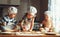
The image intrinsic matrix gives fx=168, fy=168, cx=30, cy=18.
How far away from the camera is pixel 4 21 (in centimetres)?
113

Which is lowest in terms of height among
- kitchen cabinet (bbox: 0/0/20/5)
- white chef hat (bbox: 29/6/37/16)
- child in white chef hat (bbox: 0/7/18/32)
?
child in white chef hat (bbox: 0/7/18/32)

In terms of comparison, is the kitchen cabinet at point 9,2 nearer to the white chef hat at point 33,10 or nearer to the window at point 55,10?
the white chef hat at point 33,10

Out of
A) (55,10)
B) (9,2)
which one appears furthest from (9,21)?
(55,10)

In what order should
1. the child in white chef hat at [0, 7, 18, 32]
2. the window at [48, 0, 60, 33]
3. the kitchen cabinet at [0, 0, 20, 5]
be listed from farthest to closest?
the window at [48, 0, 60, 33], the kitchen cabinet at [0, 0, 20, 5], the child in white chef hat at [0, 7, 18, 32]

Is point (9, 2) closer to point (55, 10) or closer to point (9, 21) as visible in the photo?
point (9, 21)

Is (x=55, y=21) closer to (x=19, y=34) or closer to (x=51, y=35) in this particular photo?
(x=51, y=35)

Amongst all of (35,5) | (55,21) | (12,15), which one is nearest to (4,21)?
(12,15)

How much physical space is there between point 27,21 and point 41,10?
6.9 inches

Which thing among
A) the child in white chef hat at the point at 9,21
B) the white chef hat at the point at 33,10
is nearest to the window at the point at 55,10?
the white chef hat at the point at 33,10

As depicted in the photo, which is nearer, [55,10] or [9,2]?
[9,2]

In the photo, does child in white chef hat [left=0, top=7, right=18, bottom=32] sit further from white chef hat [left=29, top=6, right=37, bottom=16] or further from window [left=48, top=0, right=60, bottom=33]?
window [left=48, top=0, right=60, bottom=33]

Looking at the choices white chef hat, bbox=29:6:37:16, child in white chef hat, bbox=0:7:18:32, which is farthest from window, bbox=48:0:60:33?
child in white chef hat, bbox=0:7:18:32

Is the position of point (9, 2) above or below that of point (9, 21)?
above

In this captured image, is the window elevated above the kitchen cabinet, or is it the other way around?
the kitchen cabinet
